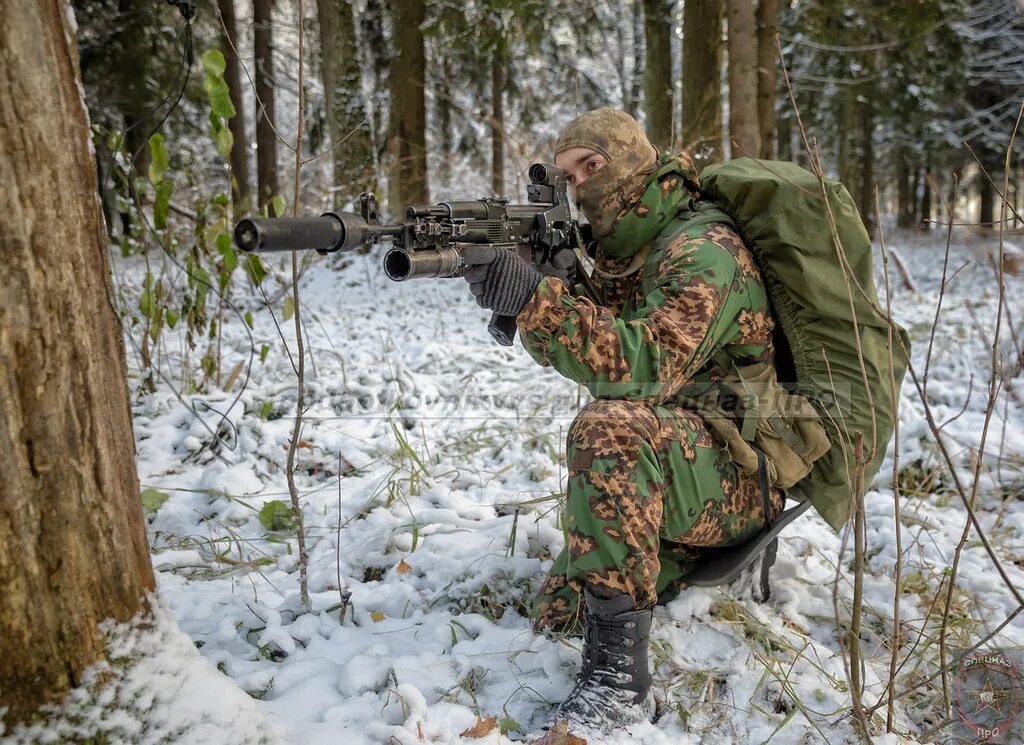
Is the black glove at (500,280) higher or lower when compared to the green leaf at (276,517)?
higher

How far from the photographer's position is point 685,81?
23.4 ft

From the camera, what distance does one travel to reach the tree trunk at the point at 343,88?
26.7 ft

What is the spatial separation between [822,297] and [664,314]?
0.59 m

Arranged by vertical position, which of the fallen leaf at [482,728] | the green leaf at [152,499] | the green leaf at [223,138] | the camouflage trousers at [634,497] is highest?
the green leaf at [223,138]

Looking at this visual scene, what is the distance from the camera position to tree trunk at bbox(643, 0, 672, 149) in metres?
8.00

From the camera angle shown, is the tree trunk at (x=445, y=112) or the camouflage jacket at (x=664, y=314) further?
the tree trunk at (x=445, y=112)

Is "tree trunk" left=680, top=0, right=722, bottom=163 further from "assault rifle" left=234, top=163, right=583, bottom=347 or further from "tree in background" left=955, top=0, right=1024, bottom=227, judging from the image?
"tree in background" left=955, top=0, right=1024, bottom=227

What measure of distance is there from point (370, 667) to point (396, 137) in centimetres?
710

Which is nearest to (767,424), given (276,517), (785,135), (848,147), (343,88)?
(276,517)

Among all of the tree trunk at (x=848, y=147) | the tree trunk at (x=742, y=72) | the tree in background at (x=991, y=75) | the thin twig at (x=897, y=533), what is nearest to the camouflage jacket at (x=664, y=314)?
the thin twig at (x=897, y=533)

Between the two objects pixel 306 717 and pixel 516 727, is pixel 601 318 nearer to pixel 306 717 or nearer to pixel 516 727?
pixel 516 727

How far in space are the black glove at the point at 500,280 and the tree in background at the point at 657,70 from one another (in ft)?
21.0

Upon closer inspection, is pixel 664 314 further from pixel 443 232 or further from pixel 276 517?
pixel 276 517

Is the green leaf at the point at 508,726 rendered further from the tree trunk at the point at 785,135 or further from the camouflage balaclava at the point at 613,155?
the tree trunk at the point at 785,135
